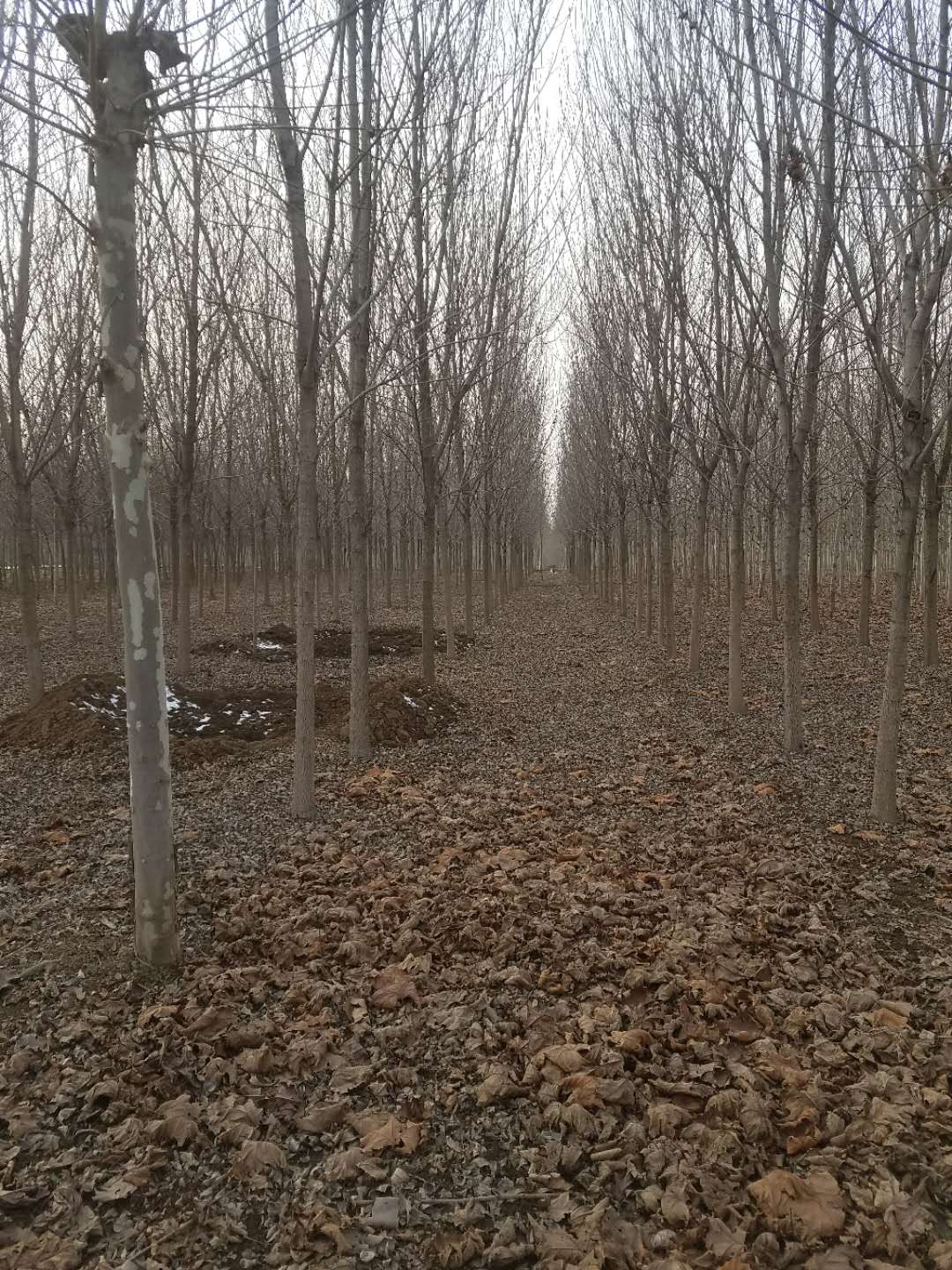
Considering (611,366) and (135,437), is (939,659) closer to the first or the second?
(611,366)

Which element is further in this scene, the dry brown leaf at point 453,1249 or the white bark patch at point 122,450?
the white bark patch at point 122,450

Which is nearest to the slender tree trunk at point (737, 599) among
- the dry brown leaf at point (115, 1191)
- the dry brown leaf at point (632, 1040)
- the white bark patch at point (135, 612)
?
the dry brown leaf at point (632, 1040)

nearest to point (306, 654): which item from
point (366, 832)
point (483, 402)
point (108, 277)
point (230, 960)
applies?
point (366, 832)

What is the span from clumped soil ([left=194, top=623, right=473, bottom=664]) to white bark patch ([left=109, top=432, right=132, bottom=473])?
9536mm

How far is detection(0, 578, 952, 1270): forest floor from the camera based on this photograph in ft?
7.00

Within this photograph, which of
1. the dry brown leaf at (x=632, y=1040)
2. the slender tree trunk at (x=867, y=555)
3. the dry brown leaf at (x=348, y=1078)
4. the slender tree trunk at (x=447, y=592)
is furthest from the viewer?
the slender tree trunk at (x=447, y=592)

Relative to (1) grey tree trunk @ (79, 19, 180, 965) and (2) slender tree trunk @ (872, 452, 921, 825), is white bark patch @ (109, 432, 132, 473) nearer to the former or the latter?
(1) grey tree trunk @ (79, 19, 180, 965)

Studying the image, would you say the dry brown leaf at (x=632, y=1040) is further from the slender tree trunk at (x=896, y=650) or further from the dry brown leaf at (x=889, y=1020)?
the slender tree trunk at (x=896, y=650)

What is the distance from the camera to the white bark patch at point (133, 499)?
298 centimetres

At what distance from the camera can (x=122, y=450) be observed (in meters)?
2.96

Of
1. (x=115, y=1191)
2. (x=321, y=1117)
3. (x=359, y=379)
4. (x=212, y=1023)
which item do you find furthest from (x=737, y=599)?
(x=115, y=1191)

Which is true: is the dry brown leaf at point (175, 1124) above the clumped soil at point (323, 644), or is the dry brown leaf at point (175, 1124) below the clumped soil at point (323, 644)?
below

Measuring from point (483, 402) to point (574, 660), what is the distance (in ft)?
15.1

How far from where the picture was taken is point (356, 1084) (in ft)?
8.79
